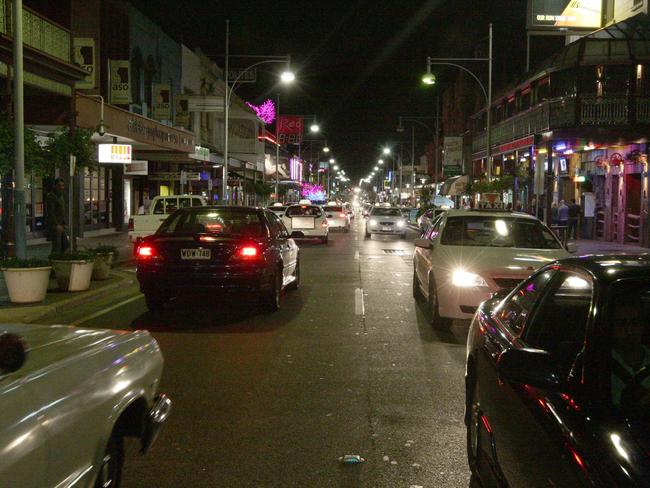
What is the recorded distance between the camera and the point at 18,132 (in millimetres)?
12633

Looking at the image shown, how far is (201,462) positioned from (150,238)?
604 centimetres

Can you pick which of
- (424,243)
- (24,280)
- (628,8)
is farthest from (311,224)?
(424,243)

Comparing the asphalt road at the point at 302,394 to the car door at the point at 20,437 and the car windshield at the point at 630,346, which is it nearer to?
the car windshield at the point at 630,346

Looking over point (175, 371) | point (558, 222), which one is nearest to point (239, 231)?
point (175, 371)

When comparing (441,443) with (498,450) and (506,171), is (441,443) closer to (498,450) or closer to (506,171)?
(498,450)

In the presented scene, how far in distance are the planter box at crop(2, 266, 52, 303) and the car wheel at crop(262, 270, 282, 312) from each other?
3.42 metres

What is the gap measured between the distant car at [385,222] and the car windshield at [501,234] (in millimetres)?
24289

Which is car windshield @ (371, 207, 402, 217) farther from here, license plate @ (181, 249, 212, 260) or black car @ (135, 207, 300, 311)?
license plate @ (181, 249, 212, 260)

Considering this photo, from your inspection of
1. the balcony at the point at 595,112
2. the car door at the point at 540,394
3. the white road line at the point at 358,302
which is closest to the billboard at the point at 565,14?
the balcony at the point at 595,112

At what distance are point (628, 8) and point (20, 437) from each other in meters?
26.5

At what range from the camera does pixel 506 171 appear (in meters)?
41.1

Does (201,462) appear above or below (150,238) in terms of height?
below

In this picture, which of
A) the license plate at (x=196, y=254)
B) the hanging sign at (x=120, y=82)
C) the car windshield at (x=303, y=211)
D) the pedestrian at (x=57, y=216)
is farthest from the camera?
the car windshield at (x=303, y=211)

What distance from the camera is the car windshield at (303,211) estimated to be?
30438 millimetres
